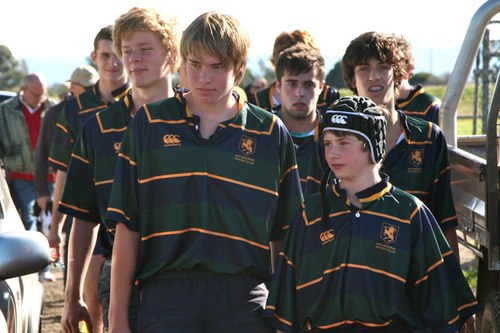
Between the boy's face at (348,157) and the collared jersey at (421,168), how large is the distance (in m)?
0.88

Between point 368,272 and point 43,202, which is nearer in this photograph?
point 368,272

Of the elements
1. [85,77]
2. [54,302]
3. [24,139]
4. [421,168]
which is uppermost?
[421,168]

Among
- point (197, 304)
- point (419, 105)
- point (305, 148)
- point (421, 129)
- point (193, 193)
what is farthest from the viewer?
point (419, 105)

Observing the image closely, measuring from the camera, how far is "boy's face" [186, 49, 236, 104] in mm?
4605

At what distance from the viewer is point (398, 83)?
614 cm

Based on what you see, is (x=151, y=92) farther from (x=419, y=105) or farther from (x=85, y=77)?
(x=85, y=77)

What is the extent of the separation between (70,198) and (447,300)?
190 centimetres

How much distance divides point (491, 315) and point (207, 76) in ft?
7.38

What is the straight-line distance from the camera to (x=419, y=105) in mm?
7680

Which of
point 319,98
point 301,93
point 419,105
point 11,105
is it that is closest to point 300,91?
point 301,93

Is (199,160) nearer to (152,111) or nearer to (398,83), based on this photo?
(152,111)

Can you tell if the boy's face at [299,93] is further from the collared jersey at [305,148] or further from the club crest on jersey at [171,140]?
the club crest on jersey at [171,140]

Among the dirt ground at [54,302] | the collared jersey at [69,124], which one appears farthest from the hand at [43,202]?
the collared jersey at [69,124]

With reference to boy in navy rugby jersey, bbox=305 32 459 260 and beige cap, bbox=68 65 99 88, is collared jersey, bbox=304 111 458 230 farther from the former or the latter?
beige cap, bbox=68 65 99 88
